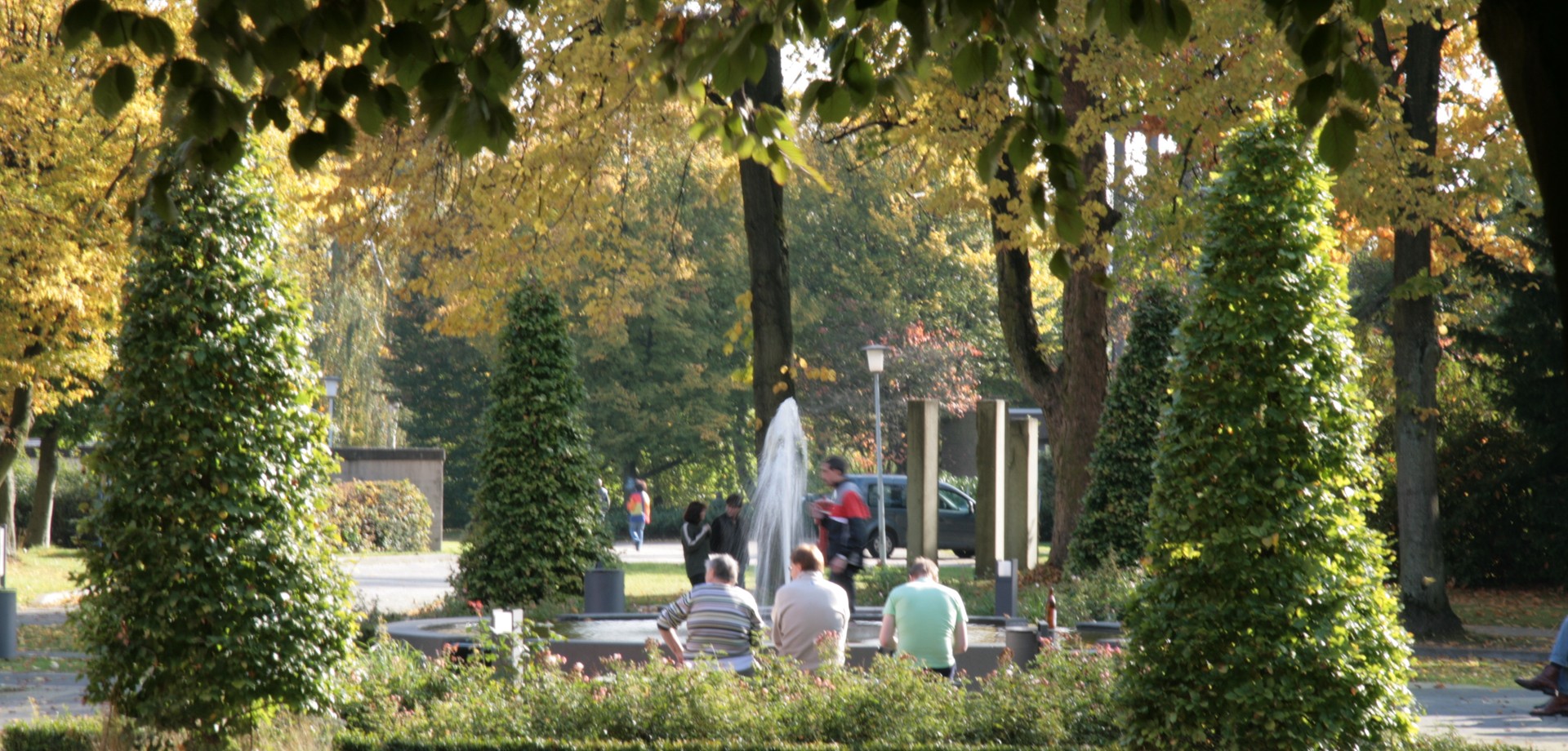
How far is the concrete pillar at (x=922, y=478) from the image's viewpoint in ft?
69.4

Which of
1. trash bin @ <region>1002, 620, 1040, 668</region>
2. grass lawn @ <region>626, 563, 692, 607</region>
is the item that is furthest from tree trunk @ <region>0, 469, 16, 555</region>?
trash bin @ <region>1002, 620, 1040, 668</region>

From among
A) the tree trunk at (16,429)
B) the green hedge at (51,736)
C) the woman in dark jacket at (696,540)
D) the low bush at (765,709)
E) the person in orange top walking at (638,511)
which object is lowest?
the green hedge at (51,736)

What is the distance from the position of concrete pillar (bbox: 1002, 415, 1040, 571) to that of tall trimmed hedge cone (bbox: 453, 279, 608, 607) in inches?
304

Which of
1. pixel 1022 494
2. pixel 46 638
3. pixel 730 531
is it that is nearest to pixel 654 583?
pixel 1022 494

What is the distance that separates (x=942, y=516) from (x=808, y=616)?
2111 centimetres

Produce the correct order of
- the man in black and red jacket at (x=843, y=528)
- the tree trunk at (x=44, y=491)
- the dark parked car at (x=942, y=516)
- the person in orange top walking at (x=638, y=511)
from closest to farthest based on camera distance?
the man in black and red jacket at (x=843, y=528), the dark parked car at (x=942, y=516), the tree trunk at (x=44, y=491), the person in orange top walking at (x=638, y=511)

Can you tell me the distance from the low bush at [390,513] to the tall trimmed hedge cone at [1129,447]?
18613mm

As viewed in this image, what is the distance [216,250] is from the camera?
7.79 m

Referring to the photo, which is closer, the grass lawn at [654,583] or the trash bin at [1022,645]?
the trash bin at [1022,645]

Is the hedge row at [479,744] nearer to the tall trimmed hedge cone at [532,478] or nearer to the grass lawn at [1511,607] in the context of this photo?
the tall trimmed hedge cone at [532,478]

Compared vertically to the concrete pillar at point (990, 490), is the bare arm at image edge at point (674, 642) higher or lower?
lower

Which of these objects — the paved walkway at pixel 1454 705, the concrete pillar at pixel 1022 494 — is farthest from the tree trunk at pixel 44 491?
the concrete pillar at pixel 1022 494

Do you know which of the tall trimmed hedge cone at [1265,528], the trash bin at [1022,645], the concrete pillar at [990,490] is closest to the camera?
the tall trimmed hedge cone at [1265,528]

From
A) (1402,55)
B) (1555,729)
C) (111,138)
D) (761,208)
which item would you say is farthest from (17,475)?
(1555,729)
